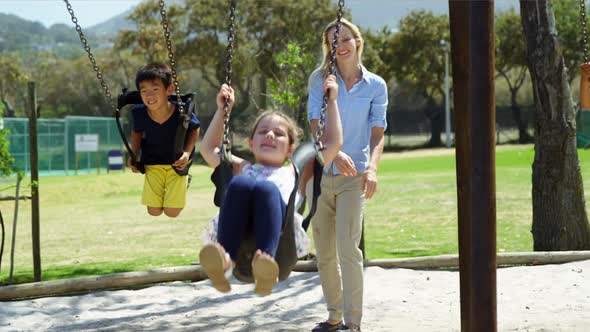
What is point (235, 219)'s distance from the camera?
359 cm

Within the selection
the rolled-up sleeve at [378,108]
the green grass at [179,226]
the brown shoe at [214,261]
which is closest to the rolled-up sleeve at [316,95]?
the rolled-up sleeve at [378,108]

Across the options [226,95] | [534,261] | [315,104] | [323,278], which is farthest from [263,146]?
[534,261]

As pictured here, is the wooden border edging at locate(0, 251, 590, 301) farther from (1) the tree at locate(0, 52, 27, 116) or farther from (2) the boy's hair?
(1) the tree at locate(0, 52, 27, 116)

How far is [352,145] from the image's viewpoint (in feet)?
15.7

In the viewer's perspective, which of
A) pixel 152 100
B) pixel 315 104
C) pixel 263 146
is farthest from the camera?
pixel 152 100

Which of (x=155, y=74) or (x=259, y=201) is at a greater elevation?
(x=155, y=74)

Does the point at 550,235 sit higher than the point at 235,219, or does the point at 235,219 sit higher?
the point at 235,219

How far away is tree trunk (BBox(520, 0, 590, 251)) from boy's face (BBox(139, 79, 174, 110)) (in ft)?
14.0

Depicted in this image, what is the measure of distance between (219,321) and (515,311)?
2025 millimetres

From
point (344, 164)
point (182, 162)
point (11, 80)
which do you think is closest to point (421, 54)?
point (11, 80)

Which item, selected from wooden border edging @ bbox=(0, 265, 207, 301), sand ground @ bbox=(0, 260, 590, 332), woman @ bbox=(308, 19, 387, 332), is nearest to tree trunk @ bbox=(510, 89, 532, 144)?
sand ground @ bbox=(0, 260, 590, 332)

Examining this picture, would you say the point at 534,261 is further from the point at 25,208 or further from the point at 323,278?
the point at 25,208

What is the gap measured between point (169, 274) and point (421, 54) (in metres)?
39.0

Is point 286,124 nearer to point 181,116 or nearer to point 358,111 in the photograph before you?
point 358,111
